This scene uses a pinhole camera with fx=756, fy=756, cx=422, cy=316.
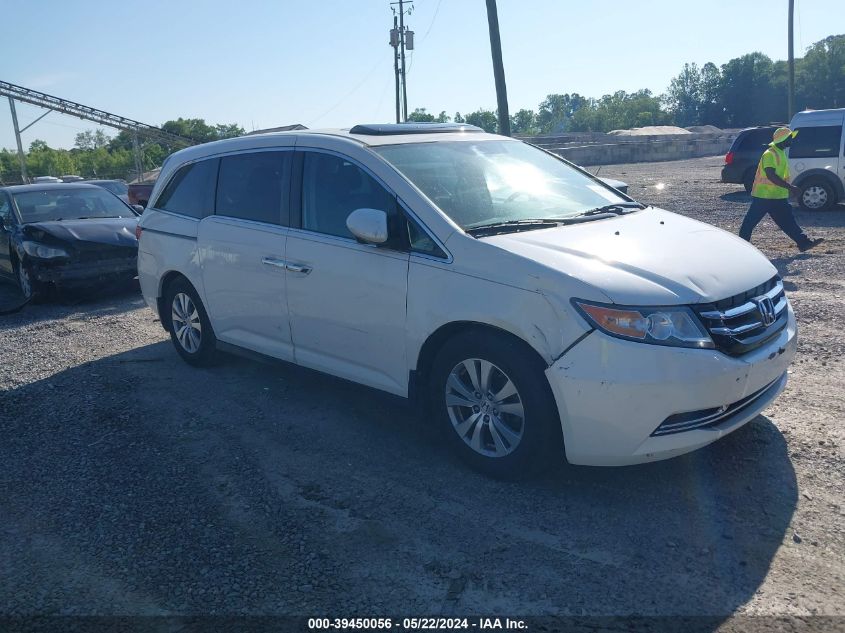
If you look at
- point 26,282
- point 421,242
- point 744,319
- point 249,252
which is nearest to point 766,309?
point 744,319

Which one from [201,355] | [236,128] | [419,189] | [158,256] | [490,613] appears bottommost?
[490,613]

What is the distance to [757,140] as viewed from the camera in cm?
1831

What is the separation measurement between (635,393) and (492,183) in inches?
73.3

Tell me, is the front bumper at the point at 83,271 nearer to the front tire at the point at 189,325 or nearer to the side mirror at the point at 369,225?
the front tire at the point at 189,325

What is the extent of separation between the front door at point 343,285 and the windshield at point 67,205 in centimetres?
680

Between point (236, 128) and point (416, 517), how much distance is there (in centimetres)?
8578

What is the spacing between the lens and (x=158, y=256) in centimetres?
652

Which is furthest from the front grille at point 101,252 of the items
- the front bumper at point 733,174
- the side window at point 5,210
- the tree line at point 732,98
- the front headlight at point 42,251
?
the tree line at point 732,98

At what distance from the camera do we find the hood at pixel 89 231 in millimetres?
9719

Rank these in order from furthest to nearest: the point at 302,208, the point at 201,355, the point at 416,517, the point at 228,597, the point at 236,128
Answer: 1. the point at 236,128
2. the point at 201,355
3. the point at 302,208
4. the point at 416,517
5. the point at 228,597

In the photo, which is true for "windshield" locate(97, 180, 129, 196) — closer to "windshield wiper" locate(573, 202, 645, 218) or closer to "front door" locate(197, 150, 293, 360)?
"front door" locate(197, 150, 293, 360)

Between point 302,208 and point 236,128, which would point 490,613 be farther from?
point 236,128

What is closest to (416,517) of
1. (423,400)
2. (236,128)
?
(423,400)

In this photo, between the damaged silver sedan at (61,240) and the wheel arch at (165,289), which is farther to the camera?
the damaged silver sedan at (61,240)
